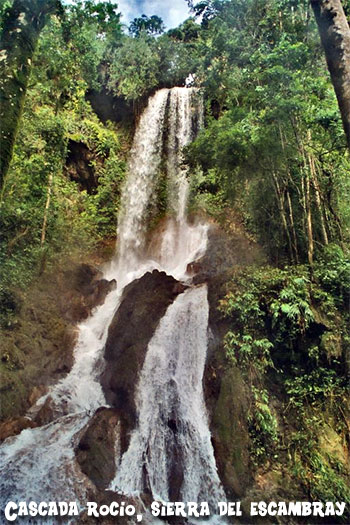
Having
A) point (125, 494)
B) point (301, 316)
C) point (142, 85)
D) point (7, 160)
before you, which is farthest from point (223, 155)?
point (142, 85)

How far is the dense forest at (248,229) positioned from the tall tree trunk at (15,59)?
12mm

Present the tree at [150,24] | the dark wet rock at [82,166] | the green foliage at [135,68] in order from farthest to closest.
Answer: the tree at [150,24], the green foliage at [135,68], the dark wet rock at [82,166]

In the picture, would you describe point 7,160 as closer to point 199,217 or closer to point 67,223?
point 67,223

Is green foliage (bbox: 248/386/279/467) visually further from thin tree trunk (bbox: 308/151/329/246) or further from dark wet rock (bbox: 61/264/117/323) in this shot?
dark wet rock (bbox: 61/264/117/323)

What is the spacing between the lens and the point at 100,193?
1439cm

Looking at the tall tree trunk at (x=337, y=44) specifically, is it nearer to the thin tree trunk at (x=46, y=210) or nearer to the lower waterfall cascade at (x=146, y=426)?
the lower waterfall cascade at (x=146, y=426)

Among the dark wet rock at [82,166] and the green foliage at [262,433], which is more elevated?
the dark wet rock at [82,166]

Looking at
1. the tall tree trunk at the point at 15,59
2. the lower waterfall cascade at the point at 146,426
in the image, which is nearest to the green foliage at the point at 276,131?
the lower waterfall cascade at the point at 146,426

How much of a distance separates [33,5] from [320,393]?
22.1ft

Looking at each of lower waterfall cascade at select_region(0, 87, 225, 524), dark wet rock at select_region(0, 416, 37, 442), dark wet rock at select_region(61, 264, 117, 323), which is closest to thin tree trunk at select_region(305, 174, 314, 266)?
lower waterfall cascade at select_region(0, 87, 225, 524)

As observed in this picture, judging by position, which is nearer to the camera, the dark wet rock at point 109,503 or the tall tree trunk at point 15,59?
the tall tree trunk at point 15,59

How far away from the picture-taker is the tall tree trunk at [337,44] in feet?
6.88

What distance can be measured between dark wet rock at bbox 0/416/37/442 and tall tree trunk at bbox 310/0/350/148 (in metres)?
7.05

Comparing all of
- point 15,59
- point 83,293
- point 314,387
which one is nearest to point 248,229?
point 83,293
